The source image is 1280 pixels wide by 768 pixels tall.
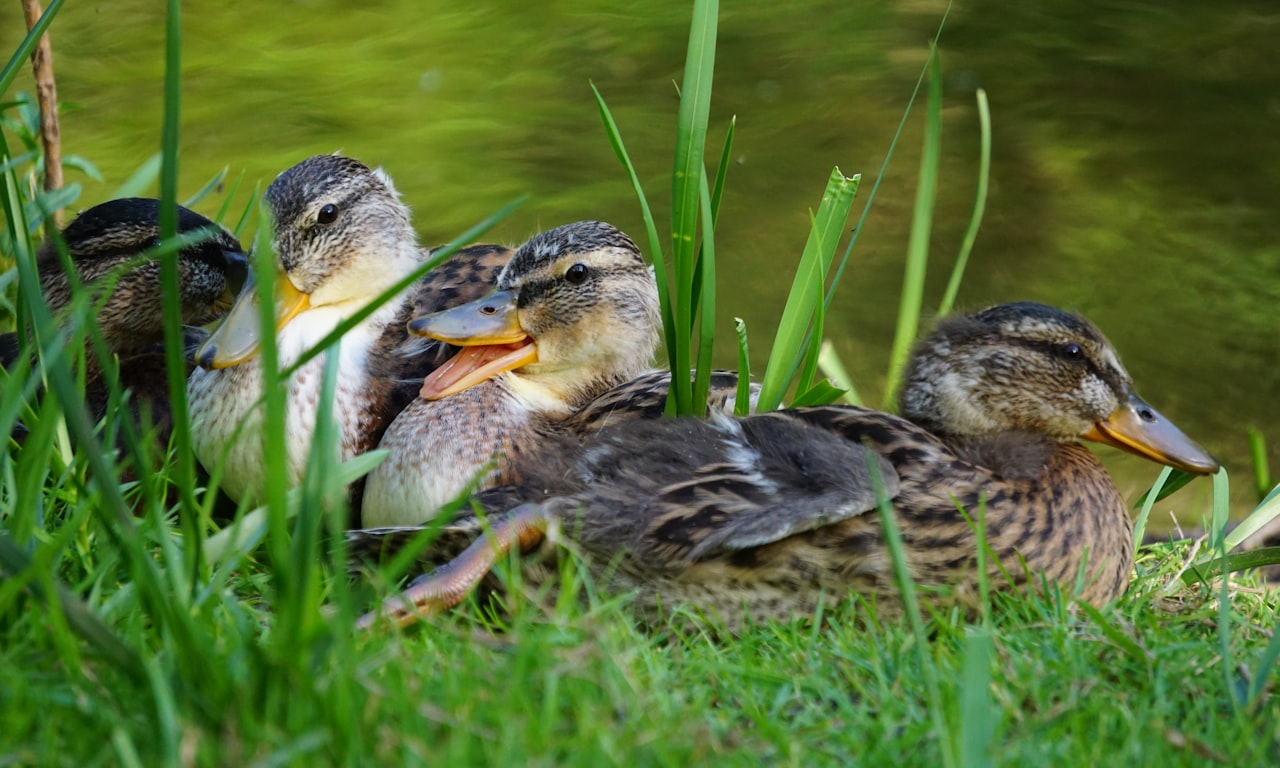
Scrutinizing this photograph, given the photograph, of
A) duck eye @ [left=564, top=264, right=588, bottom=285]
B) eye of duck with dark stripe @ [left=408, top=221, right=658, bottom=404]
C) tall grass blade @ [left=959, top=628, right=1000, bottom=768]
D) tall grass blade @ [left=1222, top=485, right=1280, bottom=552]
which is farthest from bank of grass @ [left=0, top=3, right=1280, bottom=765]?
duck eye @ [left=564, top=264, right=588, bottom=285]

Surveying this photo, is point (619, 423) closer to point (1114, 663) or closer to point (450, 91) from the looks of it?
point (1114, 663)

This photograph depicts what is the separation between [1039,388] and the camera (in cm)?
362

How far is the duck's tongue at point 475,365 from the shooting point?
377cm

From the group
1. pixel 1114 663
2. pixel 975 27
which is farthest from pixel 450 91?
pixel 1114 663

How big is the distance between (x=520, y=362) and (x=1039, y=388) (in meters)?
1.42

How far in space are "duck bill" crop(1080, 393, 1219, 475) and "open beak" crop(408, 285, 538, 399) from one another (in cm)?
158

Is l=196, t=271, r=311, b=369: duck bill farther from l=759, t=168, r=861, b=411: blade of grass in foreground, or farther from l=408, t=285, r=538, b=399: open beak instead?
l=759, t=168, r=861, b=411: blade of grass in foreground

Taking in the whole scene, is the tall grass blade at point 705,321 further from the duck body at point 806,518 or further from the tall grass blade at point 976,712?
the tall grass blade at point 976,712

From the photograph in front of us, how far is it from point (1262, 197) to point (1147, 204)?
2.00ft

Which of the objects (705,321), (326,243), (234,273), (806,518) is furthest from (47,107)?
(806,518)

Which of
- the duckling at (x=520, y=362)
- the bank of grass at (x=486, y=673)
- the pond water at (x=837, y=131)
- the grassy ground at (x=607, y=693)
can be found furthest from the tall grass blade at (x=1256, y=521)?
the pond water at (x=837, y=131)

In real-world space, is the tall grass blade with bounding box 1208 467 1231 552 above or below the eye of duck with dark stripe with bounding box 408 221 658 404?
below

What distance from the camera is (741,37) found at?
28.2 ft

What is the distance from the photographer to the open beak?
3.78 m
